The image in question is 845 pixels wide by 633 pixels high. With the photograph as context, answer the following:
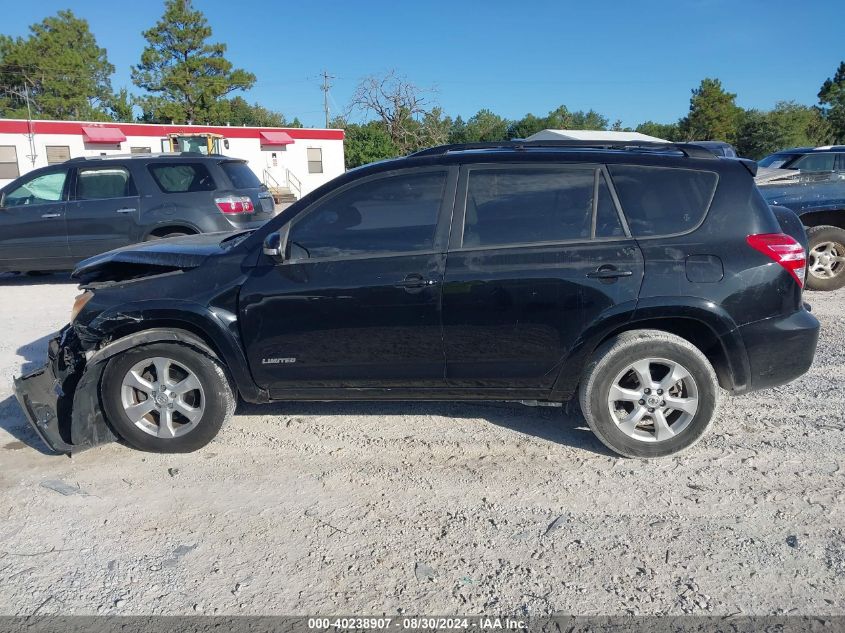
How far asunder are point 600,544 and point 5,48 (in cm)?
6965

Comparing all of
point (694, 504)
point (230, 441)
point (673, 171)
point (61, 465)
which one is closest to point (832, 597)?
point (694, 504)

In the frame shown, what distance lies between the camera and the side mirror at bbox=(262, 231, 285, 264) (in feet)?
12.4

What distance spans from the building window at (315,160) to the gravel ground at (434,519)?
3482 cm

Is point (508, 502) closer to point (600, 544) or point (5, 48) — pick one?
point (600, 544)

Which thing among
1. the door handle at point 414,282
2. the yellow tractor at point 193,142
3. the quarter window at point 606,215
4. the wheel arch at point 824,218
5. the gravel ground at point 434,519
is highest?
the yellow tractor at point 193,142

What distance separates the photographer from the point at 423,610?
2596 mm

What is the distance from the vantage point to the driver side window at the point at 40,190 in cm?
899

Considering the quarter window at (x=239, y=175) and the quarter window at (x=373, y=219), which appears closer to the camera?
the quarter window at (x=373, y=219)

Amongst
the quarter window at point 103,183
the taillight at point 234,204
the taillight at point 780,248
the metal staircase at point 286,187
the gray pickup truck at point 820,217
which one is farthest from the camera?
the metal staircase at point 286,187

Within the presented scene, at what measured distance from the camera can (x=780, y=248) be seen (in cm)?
364

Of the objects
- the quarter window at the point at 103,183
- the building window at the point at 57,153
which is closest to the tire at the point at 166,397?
the quarter window at the point at 103,183

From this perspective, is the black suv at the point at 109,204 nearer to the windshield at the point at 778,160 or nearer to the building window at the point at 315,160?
the windshield at the point at 778,160

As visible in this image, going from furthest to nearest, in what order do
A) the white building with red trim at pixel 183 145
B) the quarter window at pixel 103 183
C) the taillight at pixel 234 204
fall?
1. the white building with red trim at pixel 183 145
2. the quarter window at pixel 103 183
3. the taillight at pixel 234 204

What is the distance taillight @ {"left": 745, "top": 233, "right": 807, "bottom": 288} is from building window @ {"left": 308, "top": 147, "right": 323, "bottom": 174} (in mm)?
36042
